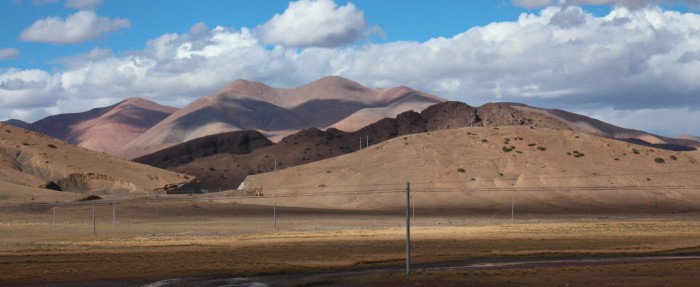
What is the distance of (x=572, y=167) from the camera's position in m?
→ 147

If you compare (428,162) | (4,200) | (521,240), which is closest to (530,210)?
(428,162)

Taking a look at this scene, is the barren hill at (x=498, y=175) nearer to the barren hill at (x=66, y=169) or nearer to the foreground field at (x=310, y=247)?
the foreground field at (x=310, y=247)

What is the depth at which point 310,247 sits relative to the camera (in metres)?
66.4

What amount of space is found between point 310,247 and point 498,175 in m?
81.4

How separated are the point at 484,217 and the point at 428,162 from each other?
32080 millimetres

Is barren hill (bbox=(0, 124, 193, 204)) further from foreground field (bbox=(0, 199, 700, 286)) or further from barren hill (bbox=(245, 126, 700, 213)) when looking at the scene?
foreground field (bbox=(0, 199, 700, 286))

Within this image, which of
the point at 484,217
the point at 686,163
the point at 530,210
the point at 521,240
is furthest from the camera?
the point at 686,163

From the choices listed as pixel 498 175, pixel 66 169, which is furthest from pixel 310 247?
pixel 66 169

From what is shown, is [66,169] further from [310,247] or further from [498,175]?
[310,247]

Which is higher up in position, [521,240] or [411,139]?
[411,139]

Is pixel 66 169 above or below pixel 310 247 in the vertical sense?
above

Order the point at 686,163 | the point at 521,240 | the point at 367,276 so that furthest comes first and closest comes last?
the point at 686,163 → the point at 521,240 → the point at 367,276

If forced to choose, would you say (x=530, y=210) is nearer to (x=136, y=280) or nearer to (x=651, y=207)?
(x=651, y=207)

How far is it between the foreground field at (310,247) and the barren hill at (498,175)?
16756 mm
